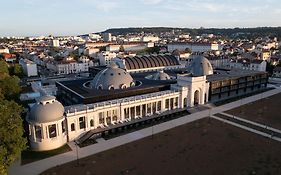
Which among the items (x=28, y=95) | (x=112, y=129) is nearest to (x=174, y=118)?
(x=112, y=129)

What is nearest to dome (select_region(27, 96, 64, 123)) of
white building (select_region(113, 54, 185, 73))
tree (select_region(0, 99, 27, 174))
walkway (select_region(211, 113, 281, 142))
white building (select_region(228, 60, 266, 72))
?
tree (select_region(0, 99, 27, 174))

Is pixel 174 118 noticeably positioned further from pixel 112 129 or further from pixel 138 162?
pixel 138 162

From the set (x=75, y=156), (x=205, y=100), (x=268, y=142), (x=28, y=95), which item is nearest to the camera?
(x=75, y=156)

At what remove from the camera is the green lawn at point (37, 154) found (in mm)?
47963

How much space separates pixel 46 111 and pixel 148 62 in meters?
70.5

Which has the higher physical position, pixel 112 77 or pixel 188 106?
pixel 112 77

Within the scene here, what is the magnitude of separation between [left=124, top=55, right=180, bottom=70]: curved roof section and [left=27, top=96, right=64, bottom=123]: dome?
60001 millimetres

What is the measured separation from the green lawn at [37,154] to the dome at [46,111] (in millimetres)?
6264

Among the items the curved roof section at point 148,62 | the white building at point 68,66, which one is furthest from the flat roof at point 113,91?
the white building at point 68,66

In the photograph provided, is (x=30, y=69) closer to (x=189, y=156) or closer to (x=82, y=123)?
(x=82, y=123)

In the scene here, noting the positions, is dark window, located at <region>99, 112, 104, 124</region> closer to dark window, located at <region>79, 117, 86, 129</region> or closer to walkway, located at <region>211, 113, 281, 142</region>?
dark window, located at <region>79, 117, 86, 129</region>

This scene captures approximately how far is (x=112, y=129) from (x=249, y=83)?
60.5 meters

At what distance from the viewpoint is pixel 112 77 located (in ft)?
245

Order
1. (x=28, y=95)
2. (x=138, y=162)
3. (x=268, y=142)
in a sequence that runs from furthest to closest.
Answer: (x=28, y=95) < (x=268, y=142) < (x=138, y=162)
